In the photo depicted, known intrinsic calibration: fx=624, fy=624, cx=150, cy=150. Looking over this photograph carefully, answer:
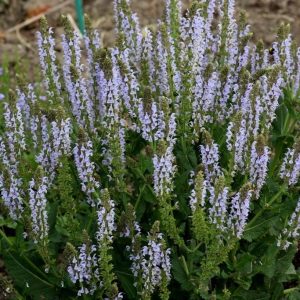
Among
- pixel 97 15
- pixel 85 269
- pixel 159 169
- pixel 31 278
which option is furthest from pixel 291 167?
pixel 97 15

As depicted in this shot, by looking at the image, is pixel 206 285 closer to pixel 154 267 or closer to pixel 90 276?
pixel 154 267

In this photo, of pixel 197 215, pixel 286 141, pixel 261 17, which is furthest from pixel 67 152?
pixel 261 17

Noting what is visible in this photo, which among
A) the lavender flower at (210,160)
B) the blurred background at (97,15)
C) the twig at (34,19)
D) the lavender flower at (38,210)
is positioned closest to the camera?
the lavender flower at (38,210)

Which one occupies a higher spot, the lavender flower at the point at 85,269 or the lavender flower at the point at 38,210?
the lavender flower at the point at 38,210

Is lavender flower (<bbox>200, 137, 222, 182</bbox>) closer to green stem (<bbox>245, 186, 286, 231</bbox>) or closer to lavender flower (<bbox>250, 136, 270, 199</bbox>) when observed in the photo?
lavender flower (<bbox>250, 136, 270, 199</bbox>)

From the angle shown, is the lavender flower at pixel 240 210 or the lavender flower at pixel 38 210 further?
the lavender flower at pixel 38 210

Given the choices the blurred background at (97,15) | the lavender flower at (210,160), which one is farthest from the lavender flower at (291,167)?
the blurred background at (97,15)

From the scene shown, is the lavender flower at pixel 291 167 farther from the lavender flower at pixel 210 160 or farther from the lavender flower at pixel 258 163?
the lavender flower at pixel 210 160
